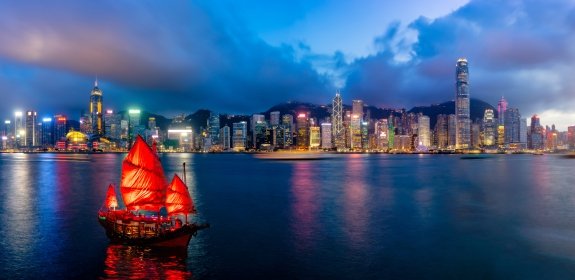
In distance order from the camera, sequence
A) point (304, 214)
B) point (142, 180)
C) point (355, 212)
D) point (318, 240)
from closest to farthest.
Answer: point (142, 180) < point (318, 240) < point (304, 214) < point (355, 212)

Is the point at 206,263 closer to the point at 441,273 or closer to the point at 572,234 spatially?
the point at 441,273

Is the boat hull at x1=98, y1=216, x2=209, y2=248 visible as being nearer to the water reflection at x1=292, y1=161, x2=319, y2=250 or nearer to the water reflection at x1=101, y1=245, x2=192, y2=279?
the water reflection at x1=101, y1=245, x2=192, y2=279

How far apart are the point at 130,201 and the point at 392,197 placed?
49560 millimetres

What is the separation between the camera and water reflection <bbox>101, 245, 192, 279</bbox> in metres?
32.3

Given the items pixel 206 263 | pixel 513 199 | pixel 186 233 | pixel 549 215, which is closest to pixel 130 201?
pixel 186 233

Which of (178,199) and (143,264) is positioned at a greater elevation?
(178,199)

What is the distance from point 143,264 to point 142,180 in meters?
10.3

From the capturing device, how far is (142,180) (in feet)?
140

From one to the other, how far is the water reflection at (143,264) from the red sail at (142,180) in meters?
5.00

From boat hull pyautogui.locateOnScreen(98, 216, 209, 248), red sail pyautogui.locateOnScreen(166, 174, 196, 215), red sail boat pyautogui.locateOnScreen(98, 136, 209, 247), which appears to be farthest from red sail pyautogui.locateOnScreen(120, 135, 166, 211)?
boat hull pyautogui.locateOnScreen(98, 216, 209, 248)

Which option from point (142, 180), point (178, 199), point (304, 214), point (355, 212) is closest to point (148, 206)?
point (142, 180)

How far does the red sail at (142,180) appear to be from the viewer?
140ft

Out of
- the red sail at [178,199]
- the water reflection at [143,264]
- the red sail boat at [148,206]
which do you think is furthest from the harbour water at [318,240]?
the red sail at [178,199]

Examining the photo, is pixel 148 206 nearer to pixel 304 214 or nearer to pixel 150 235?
pixel 150 235
